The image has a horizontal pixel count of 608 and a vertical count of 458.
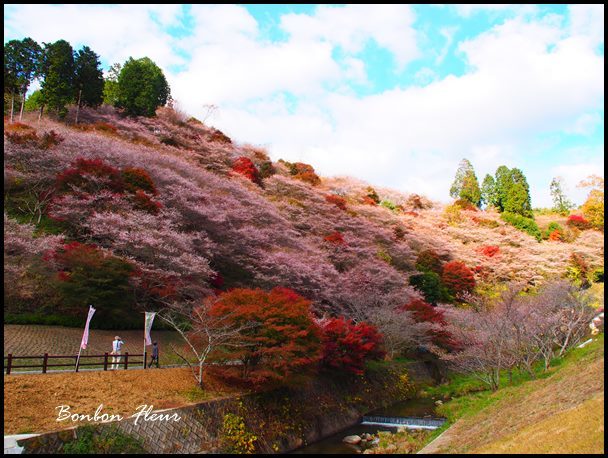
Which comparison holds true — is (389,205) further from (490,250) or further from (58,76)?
(58,76)

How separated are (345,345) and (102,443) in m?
13.0

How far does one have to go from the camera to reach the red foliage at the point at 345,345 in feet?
70.6

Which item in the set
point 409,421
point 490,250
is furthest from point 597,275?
point 409,421

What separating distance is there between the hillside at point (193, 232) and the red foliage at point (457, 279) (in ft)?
12.4

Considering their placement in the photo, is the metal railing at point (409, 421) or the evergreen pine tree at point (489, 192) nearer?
the metal railing at point (409, 421)

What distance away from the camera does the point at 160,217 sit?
2409 centimetres

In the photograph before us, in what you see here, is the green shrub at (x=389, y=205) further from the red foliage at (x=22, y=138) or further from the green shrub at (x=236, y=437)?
the green shrub at (x=236, y=437)

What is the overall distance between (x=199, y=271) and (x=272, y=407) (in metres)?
8.00

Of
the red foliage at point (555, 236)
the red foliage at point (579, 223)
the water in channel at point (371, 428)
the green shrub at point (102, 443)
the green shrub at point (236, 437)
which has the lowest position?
the water in channel at point (371, 428)

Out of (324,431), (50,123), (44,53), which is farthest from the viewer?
(44,53)

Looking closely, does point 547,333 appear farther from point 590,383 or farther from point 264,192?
point 264,192

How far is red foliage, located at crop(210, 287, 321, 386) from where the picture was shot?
657 inches

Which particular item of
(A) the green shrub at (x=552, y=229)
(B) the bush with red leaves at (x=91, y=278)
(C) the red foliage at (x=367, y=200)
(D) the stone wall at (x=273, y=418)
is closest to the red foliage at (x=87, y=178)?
(B) the bush with red leaves at (x=91, y=278)

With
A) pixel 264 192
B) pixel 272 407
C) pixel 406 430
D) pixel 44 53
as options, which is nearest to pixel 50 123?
pixel 44 53
